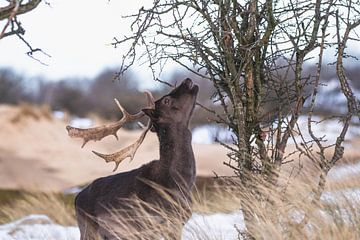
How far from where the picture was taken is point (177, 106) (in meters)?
5.18

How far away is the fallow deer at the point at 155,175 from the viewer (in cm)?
498

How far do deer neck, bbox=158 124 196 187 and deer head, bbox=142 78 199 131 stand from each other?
0.05m

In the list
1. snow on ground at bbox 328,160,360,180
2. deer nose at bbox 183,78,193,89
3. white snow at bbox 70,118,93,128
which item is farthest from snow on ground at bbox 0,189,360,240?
white snow at bbox 70,118,93,128

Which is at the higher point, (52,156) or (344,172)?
(344,172)

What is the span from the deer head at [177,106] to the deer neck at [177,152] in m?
0.05

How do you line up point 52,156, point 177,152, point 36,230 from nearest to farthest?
point 177,152 → point 36,230 → point 52,156

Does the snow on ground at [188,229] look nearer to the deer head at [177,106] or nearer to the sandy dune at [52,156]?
the deer head at [177,106]

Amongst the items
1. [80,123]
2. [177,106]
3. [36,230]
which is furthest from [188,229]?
[80,123]

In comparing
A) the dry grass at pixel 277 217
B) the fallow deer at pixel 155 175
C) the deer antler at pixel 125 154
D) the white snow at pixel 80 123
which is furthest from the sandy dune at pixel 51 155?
the dry grass at pixel 277 217

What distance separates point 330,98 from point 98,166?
59.5 ft

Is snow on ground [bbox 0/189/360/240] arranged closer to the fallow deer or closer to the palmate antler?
the fallow deer

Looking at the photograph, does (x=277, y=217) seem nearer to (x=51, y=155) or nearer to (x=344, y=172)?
(x=344, y=172)

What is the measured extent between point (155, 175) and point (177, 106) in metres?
0.51

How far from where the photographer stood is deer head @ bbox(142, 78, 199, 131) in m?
5.18
